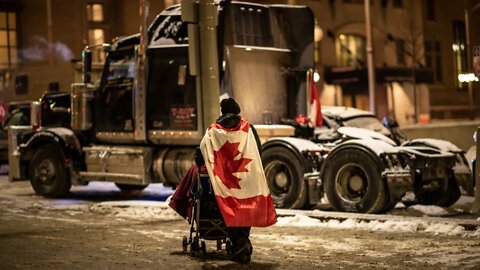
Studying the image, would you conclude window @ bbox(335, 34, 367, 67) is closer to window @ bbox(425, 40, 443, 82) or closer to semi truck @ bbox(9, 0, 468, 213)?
window @ bbox(425, 40, 443, 82)

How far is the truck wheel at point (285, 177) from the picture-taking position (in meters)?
13.6

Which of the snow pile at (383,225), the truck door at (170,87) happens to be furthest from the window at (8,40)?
the snow pile at (383,225)

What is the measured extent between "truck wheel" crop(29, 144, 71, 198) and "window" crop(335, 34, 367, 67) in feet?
96.6

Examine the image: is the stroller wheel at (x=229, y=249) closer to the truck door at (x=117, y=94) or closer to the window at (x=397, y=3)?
the truck door at (x=117, y=94)

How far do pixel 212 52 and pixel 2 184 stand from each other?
10139 millimetres

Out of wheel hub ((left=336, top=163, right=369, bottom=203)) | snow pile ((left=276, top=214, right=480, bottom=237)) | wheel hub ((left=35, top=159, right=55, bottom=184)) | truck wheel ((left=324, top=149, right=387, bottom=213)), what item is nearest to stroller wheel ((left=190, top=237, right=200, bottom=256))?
snow pile ((left=276, top=214, right=480, bottom=237))

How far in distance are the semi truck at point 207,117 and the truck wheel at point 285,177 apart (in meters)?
0.02

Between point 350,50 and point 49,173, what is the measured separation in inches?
1199

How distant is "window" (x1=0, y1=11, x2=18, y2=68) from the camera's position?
4700cm

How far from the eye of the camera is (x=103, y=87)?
1600cm

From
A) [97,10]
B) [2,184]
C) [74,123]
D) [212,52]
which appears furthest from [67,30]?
[212,52]

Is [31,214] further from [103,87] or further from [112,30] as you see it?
[112,30]

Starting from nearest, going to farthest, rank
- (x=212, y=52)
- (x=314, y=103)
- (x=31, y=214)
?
(x=212, y=52) → (x=31, y=214) → (x=314, y=103)

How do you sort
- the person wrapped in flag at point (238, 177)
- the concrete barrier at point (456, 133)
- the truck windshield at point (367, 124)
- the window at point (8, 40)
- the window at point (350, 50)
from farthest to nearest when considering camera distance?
the window at point (8, 40) < the window at point (350, 50) < the concrete barrier at point (456, 133) < the truck windshield at point (367, 124) < the person wrapped in flag at point (238, 177)
